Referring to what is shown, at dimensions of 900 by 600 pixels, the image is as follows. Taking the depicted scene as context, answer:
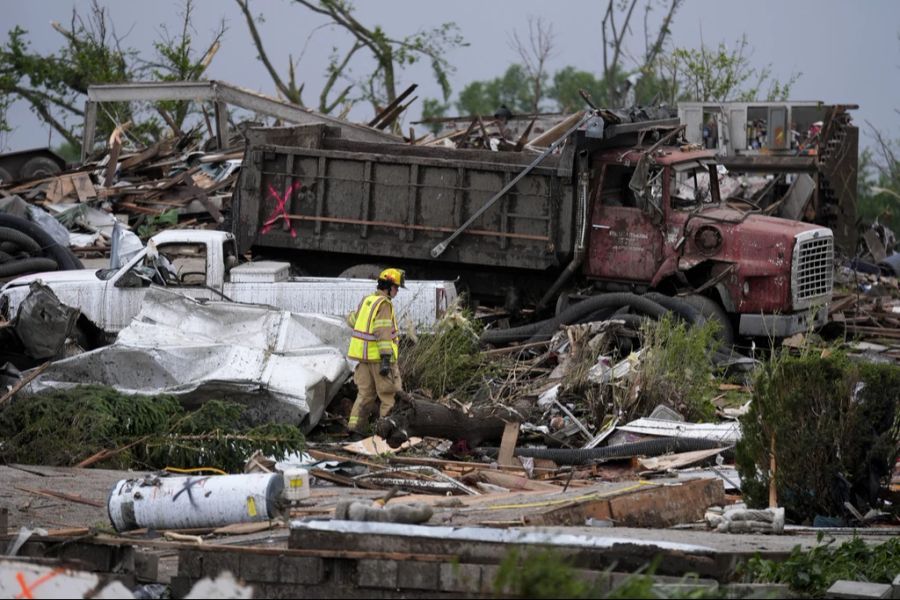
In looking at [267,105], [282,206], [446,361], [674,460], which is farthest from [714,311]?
[267,105]

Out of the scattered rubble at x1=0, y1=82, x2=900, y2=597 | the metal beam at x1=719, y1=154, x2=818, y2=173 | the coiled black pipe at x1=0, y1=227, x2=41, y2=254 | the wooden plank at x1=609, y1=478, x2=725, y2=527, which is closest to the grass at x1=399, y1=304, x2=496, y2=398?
the scattered rubble at x1=0, y1=82, x2=900, y2=597

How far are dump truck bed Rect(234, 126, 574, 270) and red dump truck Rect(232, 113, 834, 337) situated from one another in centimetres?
1

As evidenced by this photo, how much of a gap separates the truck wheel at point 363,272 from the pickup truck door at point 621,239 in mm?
2641

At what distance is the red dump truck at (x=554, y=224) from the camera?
16.5 metres

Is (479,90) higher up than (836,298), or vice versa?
(479,90)

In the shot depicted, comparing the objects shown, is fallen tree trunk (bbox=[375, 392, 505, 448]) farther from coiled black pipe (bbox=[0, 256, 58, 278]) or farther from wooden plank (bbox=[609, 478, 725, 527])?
coiled black pipe (bbox=[0, 256, 58, 278])

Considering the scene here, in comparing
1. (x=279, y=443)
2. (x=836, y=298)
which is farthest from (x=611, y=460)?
(x=836, y=298)

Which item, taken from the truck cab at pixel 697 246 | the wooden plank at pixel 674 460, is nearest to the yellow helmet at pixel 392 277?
the wooden plank at pixel 674 460

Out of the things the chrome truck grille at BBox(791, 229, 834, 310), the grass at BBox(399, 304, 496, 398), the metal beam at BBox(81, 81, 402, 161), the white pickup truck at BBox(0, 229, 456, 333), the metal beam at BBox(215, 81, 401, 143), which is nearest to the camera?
the grass at BBox(399, 304, 496, 398)

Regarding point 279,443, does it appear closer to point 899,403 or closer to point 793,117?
point 899,403

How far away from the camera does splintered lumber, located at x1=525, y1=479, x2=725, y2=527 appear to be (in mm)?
7945

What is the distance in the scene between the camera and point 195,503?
8.08 m

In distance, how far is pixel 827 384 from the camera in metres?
9.07

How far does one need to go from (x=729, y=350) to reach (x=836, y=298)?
5589mm
